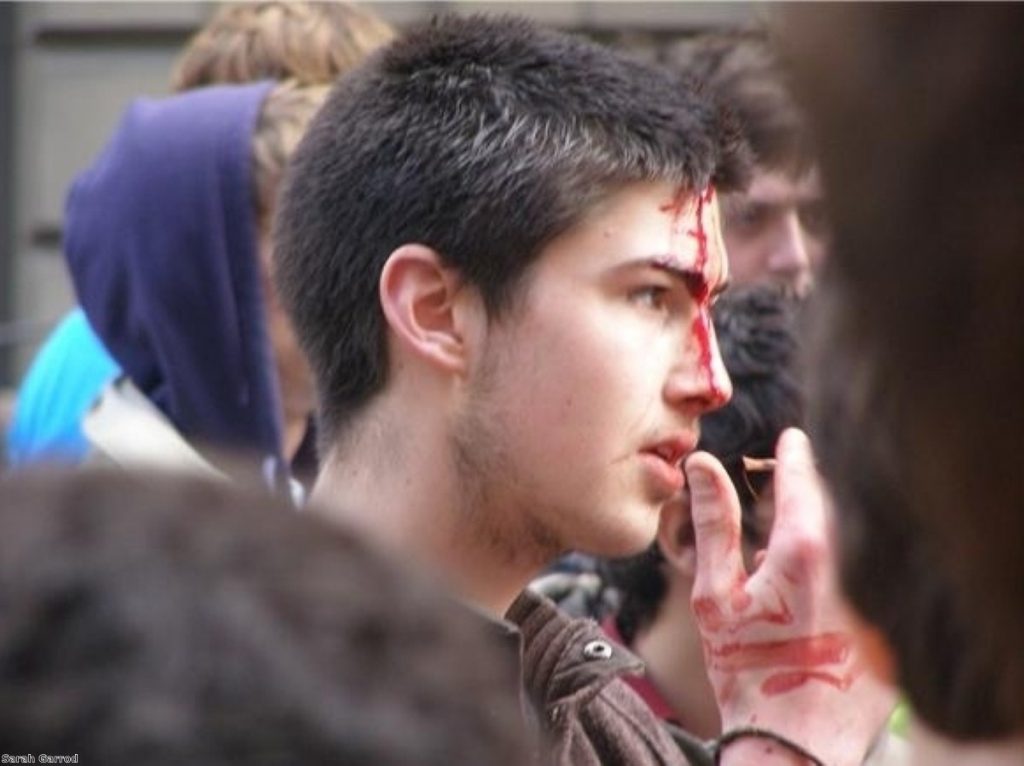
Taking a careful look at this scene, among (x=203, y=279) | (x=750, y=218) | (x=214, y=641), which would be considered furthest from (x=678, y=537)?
(x=214, y=641)

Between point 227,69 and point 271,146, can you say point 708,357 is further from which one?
point 227,69

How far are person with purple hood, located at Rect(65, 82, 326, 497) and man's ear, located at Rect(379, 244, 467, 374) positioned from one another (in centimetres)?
120

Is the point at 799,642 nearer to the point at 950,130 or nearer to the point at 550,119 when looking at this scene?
the point at 550,119

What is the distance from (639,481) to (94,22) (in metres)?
5.37

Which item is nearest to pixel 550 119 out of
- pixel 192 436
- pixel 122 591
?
pixel 192 436

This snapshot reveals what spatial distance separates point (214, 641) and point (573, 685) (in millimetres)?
1539

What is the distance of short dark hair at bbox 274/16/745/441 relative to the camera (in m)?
2.76

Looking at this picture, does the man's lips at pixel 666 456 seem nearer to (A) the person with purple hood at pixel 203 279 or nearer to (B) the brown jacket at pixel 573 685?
(B) the brown jacket at pixel 573 685

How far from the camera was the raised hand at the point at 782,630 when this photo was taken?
9.14ft

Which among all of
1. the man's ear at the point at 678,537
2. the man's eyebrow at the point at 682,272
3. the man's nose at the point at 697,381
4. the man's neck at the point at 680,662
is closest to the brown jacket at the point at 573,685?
the man's nose at the point at 697,381

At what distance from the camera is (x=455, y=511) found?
2.71 metres

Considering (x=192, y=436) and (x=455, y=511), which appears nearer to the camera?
(x=455, y=511)

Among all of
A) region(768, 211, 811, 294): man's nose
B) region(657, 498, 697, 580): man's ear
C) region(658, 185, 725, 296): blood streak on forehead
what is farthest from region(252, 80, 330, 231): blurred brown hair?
region(658, 185, 725, 296): blood streak on forehead

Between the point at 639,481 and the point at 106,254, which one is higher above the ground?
the point at 639,481
